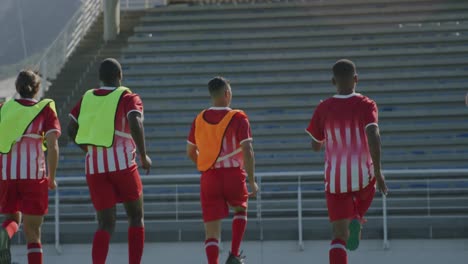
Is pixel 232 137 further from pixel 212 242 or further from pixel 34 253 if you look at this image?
pixel 34 253

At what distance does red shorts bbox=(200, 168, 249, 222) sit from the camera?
7.63 metres

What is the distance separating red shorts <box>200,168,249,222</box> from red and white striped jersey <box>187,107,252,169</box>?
0.06 m

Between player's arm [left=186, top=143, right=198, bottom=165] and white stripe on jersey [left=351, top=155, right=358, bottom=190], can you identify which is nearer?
white stripe on jersey [left=351, top=155, right=358, bottom=190]

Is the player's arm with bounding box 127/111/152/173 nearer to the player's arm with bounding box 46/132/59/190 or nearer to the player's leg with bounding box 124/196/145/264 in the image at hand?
the player's leg with bounding box 124/196/145/264

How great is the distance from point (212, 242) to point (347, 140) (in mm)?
1425

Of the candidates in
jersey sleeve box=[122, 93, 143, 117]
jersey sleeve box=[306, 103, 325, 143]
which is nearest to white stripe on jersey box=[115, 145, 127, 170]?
jersey sleeve box=[122, 93, 143, 117]

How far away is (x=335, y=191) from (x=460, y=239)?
15.0 ft

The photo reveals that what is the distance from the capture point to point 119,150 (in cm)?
706

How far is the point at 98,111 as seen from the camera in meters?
7.10

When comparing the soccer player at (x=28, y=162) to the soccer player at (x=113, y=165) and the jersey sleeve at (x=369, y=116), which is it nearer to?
the soccer player at (x=113, y=165)

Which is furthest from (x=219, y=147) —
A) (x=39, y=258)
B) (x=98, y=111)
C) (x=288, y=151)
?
(x=288, y=151)

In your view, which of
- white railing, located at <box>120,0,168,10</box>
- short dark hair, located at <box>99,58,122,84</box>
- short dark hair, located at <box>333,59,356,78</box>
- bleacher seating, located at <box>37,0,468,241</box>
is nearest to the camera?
short dark hair, located at <box>333,59,356,78</box>

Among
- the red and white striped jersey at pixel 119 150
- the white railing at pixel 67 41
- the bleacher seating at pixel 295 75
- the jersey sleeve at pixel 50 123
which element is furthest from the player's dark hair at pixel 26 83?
the white railing at pixel 67 41

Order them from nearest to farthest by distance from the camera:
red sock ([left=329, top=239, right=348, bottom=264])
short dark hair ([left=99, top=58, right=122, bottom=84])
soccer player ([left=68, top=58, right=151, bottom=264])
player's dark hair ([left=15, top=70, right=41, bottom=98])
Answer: red sock ([left=329, top=239, right=348, bottom=264])
soccer player ([left=68, top=58, right=151, bottom=264])
short dark hair ([left=99, top=58, right=122, bottom=84])
player's dark hair ([left=15, top=70, right=41, bottom=98])
